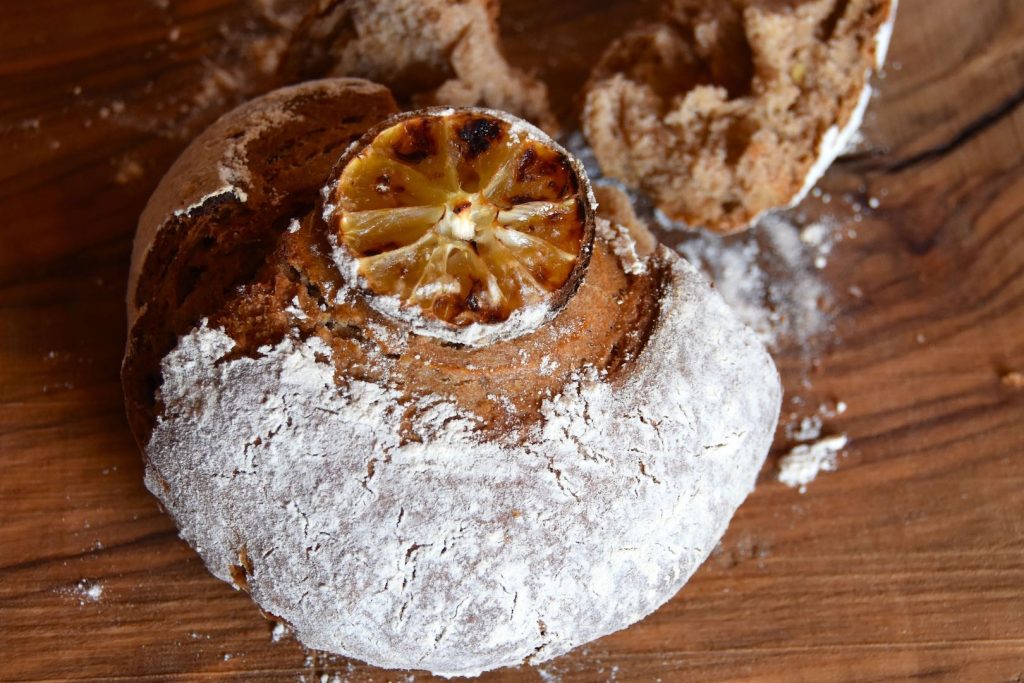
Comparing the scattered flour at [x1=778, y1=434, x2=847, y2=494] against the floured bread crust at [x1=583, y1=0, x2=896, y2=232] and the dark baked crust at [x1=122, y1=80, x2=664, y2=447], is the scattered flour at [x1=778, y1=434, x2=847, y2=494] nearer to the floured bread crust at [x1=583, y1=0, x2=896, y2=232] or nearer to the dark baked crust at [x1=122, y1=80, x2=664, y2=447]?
the floured bread crust at [x1=583, y1=0, x2=896, y2=232]

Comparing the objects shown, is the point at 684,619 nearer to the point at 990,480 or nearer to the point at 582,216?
the point at 990,480

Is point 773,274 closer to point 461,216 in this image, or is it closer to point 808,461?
point 808,461

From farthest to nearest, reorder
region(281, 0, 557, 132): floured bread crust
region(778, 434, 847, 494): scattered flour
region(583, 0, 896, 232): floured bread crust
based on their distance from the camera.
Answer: region(778, 434, 847, 494): scattered flour
region(583, 0, 896, 232): floured bread crust
region(281, 0, 557, 132): floured bread crust

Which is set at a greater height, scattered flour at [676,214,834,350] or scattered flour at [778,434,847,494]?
scattered flour at [676,214,834,350]

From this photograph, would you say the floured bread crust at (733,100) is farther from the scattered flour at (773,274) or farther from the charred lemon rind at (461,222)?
the charred lemon rind at (461,222)

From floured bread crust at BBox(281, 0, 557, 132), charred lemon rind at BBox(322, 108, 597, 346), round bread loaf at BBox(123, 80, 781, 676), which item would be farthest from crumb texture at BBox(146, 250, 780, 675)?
floured bread crust at BBox(281, 0, 557, 132)

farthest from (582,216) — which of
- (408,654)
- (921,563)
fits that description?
(921,563)
